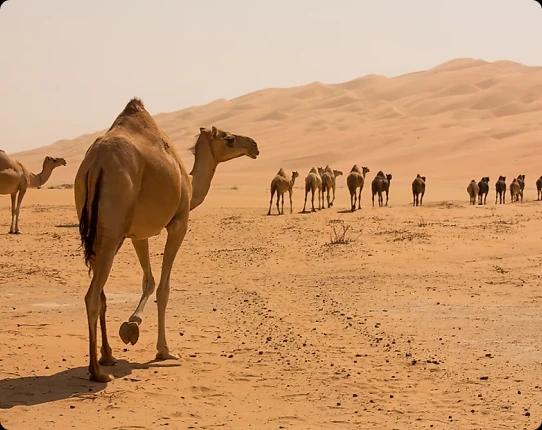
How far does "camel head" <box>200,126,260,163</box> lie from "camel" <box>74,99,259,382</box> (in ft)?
3.17

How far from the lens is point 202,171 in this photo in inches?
379

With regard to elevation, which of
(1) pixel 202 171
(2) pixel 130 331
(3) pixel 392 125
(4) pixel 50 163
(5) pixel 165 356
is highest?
(3) pixel 392 125

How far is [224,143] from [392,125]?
7851cm

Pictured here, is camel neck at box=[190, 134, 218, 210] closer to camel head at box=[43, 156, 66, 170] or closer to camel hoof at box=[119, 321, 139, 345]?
camel hoof at box=[119, 321, 139, 345]

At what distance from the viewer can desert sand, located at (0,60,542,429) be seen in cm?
662

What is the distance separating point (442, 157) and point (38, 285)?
182 ft

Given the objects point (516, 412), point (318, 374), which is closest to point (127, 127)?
point (318, 374)

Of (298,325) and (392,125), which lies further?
(392,125)

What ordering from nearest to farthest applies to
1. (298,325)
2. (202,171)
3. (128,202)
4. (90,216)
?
(90,216)
(128,202)
(202,171)
(298,325)

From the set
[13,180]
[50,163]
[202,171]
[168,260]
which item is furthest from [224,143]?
[50,163]

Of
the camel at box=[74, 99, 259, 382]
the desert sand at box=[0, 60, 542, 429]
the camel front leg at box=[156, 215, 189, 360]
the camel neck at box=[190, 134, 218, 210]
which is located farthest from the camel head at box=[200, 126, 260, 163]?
the desert sand at box=[0, 60, 542, 429]

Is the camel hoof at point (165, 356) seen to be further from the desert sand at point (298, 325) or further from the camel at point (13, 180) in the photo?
the camel at point (13, 180)

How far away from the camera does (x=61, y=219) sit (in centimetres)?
2519

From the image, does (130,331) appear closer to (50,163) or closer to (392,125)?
(50,163)
